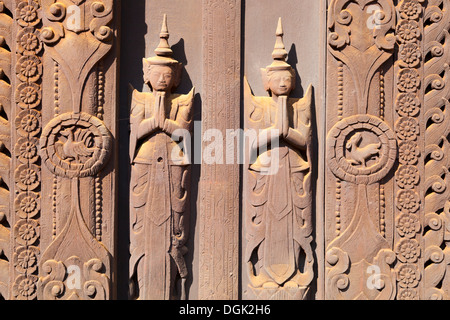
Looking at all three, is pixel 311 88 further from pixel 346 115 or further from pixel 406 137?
pixel 406 137

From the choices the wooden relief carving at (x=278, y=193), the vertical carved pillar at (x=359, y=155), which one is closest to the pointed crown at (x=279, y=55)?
the wooden relief carving at (x=278, y=193)

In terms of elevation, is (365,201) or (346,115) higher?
(346,115)

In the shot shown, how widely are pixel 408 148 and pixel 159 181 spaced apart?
6.05ft

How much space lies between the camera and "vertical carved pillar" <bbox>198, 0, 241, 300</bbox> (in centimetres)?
539

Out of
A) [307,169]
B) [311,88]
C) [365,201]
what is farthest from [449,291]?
[311,88]

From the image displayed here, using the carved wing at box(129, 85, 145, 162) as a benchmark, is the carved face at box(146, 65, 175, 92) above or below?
above

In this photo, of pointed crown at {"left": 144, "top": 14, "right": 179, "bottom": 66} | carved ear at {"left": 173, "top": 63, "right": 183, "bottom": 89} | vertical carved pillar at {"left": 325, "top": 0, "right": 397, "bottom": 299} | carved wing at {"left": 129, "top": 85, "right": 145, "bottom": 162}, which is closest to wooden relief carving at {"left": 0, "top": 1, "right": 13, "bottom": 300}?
carved wing at {"left": 129, "top": 85, "right": 145, "bottom": 162}

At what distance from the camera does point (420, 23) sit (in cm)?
546

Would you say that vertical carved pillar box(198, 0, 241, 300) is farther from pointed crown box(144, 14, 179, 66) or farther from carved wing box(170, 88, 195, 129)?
pointed crown box(144, 14, 179, 66)

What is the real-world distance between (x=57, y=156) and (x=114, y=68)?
755 mm

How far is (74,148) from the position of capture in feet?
17.4

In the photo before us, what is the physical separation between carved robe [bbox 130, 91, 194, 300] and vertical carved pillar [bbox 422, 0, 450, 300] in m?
1.77

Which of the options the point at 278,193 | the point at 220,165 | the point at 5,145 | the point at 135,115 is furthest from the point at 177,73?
the point at 5,145

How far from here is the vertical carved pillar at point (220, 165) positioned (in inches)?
212
